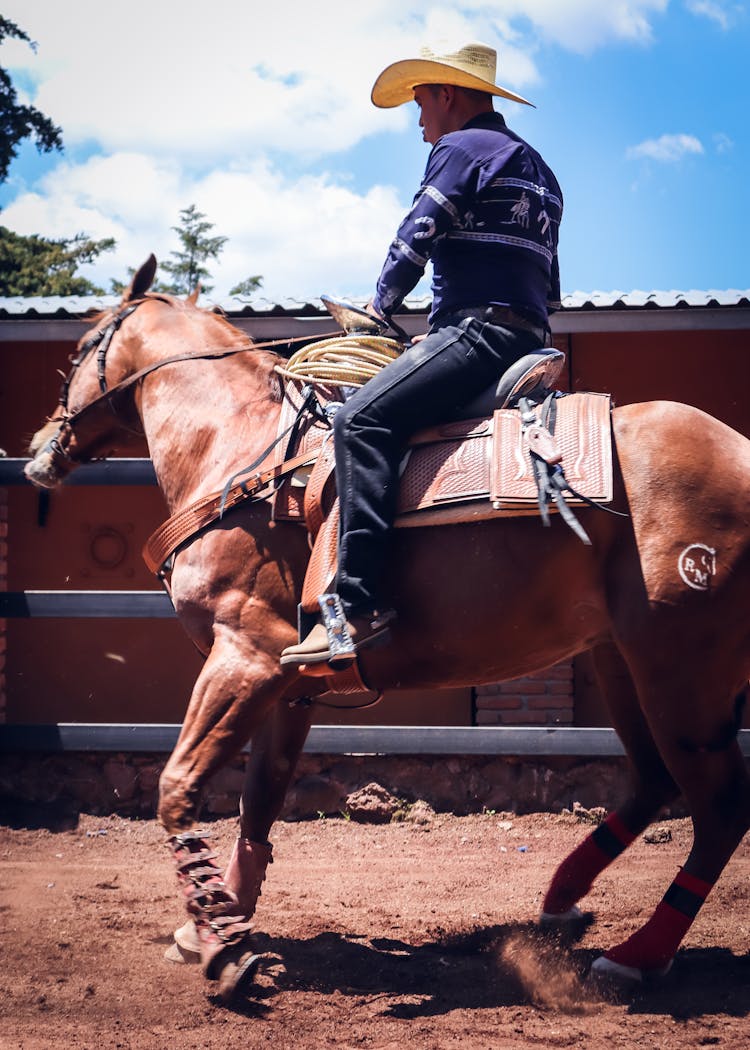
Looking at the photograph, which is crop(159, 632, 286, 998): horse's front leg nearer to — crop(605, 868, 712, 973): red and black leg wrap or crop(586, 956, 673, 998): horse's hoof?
crop(586, 956, 673, 998): horse's hoof

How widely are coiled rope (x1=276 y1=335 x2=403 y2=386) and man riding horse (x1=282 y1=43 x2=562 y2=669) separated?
0.19 metres

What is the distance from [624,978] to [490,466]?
200 cm

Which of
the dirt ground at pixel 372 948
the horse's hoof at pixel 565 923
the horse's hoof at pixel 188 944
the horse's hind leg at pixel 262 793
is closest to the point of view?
the dirt ground at pixel 372 948

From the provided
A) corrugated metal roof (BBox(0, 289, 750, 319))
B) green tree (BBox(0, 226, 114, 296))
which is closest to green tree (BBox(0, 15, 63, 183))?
green tree (BBox(0, 226, 114, 296))

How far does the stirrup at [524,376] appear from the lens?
3914 mm

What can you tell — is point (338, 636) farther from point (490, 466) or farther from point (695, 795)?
point (695, 795)

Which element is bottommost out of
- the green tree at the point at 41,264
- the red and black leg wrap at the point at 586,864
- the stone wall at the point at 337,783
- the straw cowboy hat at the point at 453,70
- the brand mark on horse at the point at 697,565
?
the stone wall at the point at 337,783

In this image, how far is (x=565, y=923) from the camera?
4.70 meters

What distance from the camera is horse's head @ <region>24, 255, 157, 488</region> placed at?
496cm

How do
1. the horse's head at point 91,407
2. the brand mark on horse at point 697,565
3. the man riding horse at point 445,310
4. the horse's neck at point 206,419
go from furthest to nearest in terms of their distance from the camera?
→ 1. the horse's head at point 91,407
2. the horse's neck at point 206,419
3. the man riding horse at point 445,310
4. the brand mark on horse at point 697,565

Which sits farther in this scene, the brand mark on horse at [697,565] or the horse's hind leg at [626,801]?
the horse's hind leg at [626,801]

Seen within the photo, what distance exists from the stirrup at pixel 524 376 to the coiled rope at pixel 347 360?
55 centimetres

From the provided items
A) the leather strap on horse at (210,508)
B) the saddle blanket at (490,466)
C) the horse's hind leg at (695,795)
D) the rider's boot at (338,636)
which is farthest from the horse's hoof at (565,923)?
the leather strap on horse at (210,508)

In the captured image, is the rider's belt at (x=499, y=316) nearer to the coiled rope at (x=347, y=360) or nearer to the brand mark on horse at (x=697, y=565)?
the coiled rope at (x=347, y=360)
